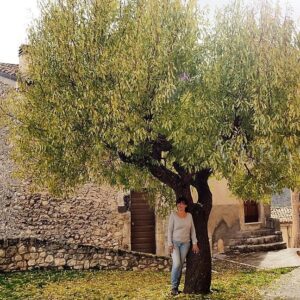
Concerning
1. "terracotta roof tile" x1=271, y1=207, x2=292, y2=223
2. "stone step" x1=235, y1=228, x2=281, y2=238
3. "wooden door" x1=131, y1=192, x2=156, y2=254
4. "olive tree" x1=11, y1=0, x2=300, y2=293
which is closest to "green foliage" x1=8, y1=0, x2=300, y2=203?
"olive tree" x1=11, y1=0, x2=300, y2=293

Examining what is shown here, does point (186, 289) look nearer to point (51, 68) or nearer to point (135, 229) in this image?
point (51, 68)

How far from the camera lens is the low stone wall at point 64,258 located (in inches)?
497

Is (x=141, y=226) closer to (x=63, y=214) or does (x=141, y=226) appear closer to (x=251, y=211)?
(x=63, y=214)

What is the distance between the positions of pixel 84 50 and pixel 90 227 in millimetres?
9365

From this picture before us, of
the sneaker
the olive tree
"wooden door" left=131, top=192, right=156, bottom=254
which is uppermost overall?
the olive tree

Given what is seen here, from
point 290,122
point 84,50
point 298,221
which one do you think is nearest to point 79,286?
point 84,50

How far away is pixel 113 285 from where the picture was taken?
11.0 m

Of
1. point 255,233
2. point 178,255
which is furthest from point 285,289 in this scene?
point 255,233

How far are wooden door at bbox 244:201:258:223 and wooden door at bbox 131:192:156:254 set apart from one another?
5.12 m

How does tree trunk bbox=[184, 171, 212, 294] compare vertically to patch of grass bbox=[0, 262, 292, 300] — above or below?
above

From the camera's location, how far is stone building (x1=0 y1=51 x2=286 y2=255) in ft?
53.3

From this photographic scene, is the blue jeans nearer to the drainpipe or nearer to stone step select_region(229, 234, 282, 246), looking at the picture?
stone step select_region(229, 234, 282, 246)

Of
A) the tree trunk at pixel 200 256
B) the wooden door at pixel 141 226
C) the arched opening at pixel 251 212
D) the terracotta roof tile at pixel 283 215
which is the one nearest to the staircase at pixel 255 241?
the arched opening at pixel 251 212

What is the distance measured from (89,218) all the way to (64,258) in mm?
3532
